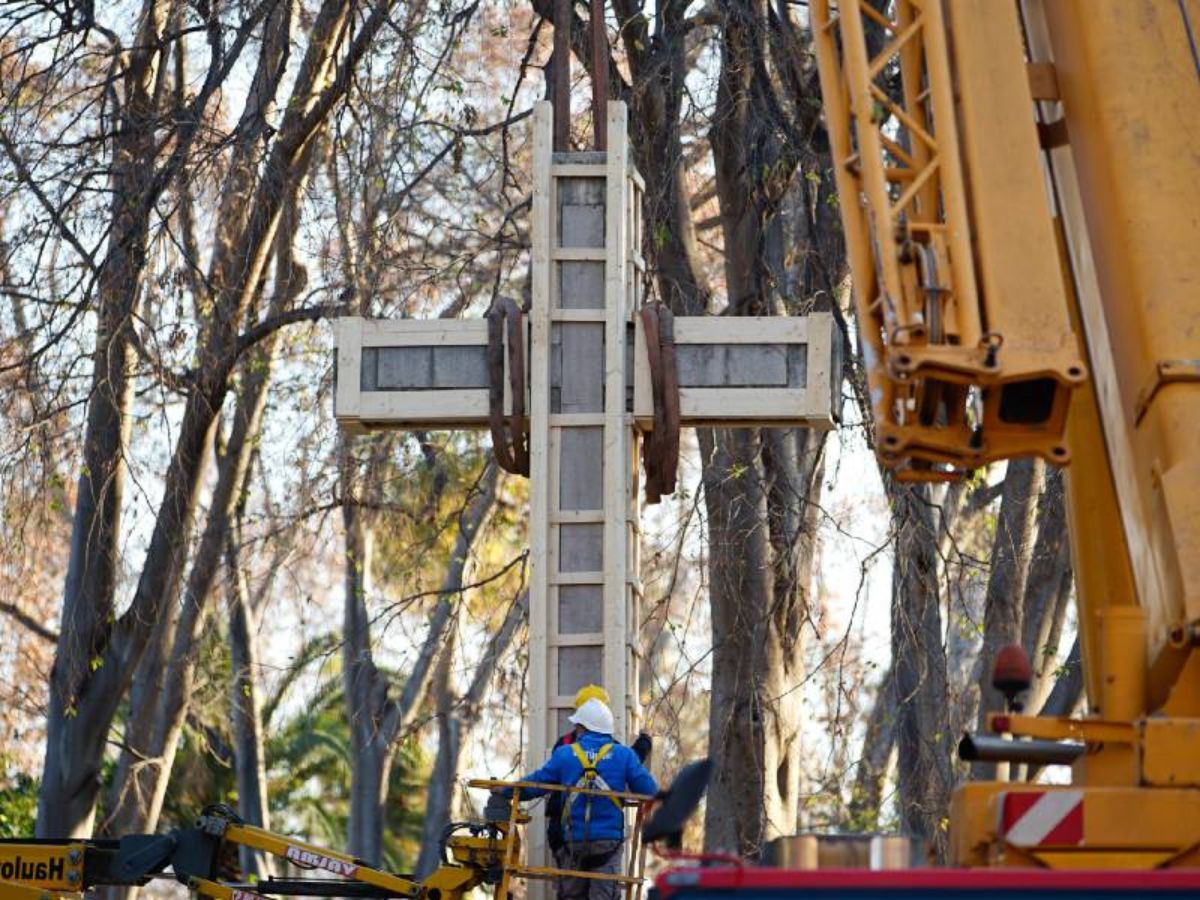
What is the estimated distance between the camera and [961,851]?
778 cm

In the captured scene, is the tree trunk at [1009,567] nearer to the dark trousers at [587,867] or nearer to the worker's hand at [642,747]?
the worker's hand at [642,747]

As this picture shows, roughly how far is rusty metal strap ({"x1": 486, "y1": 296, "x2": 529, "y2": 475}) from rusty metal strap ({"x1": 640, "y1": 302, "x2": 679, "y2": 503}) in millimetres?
597

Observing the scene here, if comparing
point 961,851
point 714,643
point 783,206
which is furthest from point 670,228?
point 961,851

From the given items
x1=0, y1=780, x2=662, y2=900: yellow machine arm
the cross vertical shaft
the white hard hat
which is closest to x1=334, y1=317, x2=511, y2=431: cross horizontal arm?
the cross vertical shaft

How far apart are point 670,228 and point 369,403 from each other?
626cm

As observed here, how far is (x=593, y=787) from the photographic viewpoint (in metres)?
10.4

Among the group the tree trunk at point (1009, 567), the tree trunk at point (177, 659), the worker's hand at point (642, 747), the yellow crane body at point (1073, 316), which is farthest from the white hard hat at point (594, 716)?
the tree trunk at point (177, 659)

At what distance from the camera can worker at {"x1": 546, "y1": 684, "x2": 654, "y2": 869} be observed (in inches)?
412

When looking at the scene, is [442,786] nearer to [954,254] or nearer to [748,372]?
[748,372]

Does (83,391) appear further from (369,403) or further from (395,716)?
(395,716)

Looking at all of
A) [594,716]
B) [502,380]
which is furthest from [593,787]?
[502,380]

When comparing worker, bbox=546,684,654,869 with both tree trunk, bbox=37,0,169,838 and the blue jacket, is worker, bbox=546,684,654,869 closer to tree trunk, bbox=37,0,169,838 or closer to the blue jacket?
the blue jacket

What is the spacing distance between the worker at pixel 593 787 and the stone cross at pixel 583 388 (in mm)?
326

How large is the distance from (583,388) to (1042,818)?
4.29 meters
